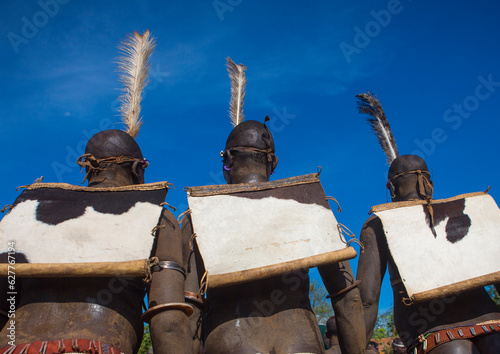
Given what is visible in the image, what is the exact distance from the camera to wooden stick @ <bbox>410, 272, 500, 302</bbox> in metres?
3.57

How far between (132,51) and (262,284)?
2911 millimetres

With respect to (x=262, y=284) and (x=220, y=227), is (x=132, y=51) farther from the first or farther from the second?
(x=262, y=284)

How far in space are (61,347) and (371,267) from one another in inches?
101

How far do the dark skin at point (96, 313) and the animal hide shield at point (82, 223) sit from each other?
0.17 m

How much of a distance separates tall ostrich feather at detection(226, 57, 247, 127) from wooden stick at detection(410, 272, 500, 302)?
253 cm

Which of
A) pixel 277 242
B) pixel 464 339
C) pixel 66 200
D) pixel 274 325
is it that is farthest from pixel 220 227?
pixel 464 339

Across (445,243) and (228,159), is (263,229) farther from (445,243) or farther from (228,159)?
(445,243)

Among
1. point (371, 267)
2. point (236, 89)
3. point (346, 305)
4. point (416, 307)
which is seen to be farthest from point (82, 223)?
point (416, 307)

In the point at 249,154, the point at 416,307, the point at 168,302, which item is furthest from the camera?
the point at 249,154

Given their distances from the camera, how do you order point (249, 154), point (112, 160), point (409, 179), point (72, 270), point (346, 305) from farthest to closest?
point (409, 179) → point (249, 154) → point (112, 160) → point (346, 305) → point (72, 270)

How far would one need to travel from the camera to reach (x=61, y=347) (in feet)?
8.54

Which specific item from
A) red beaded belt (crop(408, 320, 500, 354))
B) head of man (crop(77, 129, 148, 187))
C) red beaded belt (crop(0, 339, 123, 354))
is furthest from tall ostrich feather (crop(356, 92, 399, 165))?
red beaded belt (crop(0, 339, 123, 354))

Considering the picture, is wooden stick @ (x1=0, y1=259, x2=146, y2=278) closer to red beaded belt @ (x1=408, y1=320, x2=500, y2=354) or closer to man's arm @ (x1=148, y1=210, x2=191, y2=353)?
man's arm @ (x1=148, y1=210, x2=191, y2=353)

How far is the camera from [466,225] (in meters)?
3.99
